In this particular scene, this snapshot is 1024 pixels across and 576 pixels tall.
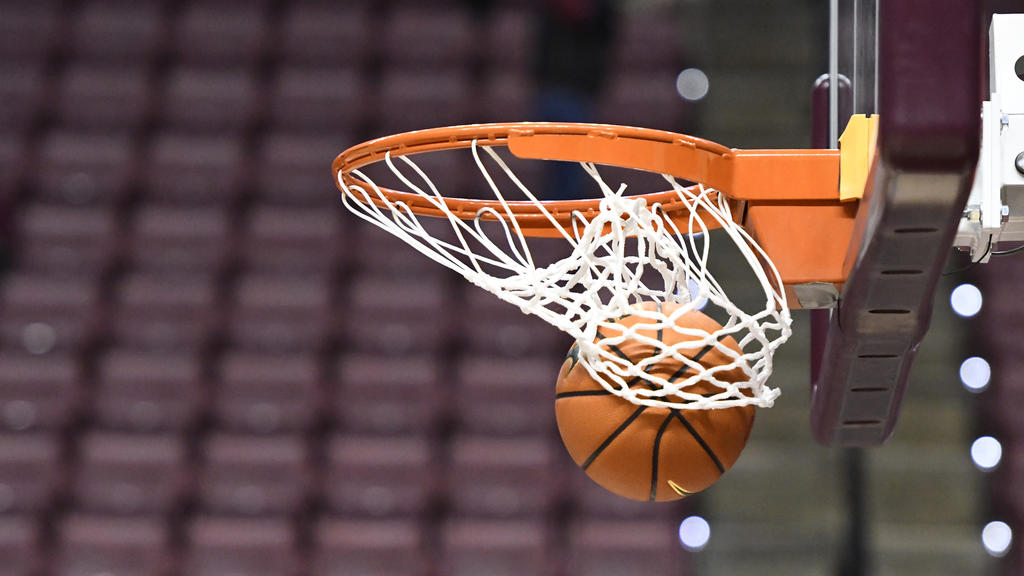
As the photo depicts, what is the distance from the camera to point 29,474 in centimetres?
298

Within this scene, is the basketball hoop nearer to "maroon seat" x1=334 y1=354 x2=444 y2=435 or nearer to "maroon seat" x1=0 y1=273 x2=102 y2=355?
"maroon seat" x1=334 y1=354 x2=444 y2=435

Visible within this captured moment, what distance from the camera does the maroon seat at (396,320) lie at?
10.4 ft

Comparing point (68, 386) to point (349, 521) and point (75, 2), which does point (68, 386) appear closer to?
point (349, 521)

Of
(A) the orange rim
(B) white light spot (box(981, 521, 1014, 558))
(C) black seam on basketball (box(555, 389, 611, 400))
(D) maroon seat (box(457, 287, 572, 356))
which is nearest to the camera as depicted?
(A) the orange rim

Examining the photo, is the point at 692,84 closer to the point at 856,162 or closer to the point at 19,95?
the point at 19,95

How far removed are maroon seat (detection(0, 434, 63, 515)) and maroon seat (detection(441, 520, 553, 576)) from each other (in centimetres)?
107

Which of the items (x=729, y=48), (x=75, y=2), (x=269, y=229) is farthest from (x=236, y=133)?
(x=729, y=48)

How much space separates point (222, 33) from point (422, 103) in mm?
719

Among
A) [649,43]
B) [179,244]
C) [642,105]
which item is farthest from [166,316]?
[649,43]

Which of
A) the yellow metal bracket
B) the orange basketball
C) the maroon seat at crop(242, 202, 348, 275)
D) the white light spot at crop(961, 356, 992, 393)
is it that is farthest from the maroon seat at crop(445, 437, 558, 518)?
the yellow metal bracket

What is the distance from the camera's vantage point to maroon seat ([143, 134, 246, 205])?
3371 millimetres

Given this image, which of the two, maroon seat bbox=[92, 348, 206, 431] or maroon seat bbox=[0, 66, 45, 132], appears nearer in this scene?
maroon seat bbox=[92, 348, 206, 431]

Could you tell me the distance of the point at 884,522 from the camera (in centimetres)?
290

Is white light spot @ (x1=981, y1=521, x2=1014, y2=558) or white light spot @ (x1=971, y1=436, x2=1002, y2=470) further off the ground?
white light spot @ (x1=971, y1=436, x2=1002, y2=470)
